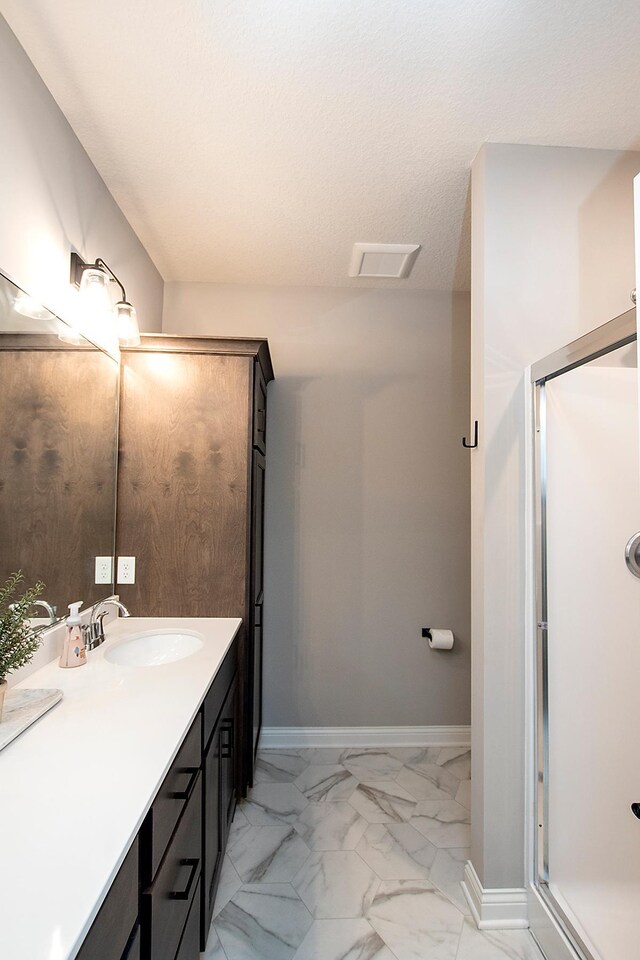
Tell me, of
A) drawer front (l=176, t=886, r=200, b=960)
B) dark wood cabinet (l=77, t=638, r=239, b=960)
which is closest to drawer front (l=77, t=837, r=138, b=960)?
dark wood cabinet (l=77, t=638, r=239, b=960)

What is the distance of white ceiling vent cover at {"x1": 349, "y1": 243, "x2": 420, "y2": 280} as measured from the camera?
232cm

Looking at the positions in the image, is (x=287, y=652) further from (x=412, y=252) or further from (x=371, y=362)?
(x=412, y=252)

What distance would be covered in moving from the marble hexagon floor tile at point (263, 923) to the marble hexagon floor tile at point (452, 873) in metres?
0.49

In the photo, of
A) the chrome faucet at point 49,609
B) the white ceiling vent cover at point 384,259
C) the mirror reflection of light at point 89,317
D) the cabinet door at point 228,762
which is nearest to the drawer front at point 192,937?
the cabinet door at point 228,762

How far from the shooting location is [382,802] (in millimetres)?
2168

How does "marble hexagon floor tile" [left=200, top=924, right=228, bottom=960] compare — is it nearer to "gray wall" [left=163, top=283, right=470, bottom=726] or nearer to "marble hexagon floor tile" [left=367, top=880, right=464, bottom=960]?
"marble hexagon floor tile" [left=367, top=880, right=464, bottom=960]

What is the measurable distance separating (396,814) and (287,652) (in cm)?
92

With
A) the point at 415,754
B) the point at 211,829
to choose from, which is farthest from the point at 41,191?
the point at 415,754

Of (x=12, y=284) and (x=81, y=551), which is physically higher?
(x=12, y=284)

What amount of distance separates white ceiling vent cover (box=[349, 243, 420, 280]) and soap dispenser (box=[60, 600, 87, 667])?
6.53 ft

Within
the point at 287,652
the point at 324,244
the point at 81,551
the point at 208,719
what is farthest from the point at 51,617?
the point at 324,244

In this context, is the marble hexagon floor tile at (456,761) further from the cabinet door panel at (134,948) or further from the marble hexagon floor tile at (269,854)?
the cabinet door panel at (134,948)

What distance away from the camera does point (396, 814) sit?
6.84 feet

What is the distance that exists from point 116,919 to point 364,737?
2164 mm
